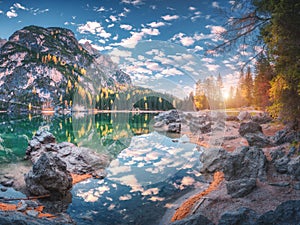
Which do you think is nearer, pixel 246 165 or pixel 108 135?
pixel 246 165

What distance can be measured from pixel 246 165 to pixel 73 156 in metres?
12.8

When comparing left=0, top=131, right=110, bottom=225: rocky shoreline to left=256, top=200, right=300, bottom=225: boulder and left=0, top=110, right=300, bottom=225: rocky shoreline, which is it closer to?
left=0, top=110, right=300, bottom=225: rocky shoreline

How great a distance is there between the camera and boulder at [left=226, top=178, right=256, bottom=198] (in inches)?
319

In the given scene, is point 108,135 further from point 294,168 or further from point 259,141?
point 294,168

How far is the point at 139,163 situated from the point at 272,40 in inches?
438

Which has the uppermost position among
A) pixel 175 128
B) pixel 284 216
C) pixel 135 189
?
pixel 284 216

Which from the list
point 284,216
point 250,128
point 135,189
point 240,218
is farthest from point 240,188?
point 250,128

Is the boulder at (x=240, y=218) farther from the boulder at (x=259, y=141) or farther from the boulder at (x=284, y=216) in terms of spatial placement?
the boulder at (x=259, y=141)

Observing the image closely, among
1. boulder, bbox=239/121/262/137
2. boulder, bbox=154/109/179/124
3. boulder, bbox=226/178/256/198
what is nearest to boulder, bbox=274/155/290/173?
boulder, bbox=226/178/256/198

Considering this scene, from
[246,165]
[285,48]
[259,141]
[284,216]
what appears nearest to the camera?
[284,216]

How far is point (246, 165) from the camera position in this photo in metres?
10.1

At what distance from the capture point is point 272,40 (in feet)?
32.7

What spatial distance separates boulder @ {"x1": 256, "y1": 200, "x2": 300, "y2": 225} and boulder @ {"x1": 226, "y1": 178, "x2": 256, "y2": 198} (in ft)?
9.86

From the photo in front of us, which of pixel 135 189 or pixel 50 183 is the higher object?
pixel 50 183
